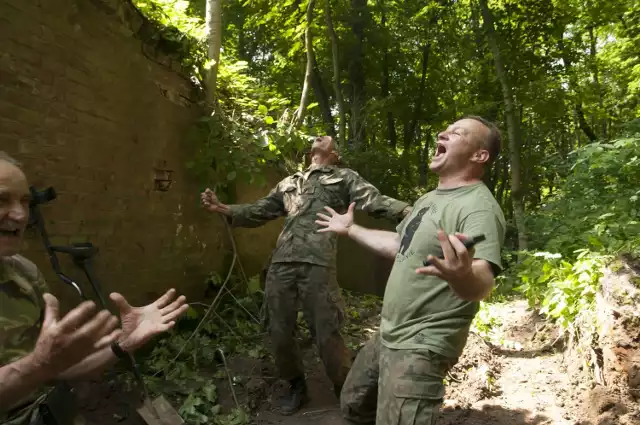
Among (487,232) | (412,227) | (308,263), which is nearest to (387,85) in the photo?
(308,263)

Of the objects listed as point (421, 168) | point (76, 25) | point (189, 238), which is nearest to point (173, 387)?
point (189, 238)

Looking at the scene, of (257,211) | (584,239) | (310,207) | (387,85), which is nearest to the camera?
(310,207)

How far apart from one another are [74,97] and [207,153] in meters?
1.34

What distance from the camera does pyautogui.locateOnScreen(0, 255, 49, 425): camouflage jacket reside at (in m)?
1.57

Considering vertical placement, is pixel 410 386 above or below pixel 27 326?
below

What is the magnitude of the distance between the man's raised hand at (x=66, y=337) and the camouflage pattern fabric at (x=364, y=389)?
140 centimetres

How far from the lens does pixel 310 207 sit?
371cm

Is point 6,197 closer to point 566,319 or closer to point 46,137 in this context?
point 46,137

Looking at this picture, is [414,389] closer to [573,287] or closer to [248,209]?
[248,209]

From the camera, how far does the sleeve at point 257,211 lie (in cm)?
379

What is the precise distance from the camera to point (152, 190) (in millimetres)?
3986

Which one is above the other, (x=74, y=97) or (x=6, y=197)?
(x=74, y=97)

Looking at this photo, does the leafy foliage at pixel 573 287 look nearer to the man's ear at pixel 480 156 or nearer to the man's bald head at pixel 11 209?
the man's ear at pixel 480 156

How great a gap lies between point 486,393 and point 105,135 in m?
3.64
